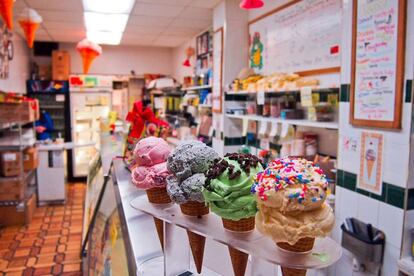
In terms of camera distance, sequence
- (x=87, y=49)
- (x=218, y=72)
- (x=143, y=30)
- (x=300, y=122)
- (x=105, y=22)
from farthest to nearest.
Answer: (x=143, y=30) < (x=105, y=22) < (x=87, y=49) < (x=218, y=72) < (x=300, y=122)

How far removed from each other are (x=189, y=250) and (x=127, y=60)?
803cm

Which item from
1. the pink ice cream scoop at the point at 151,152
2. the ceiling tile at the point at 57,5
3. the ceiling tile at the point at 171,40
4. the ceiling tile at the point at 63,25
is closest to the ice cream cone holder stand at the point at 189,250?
the pink ice cream scoop at the point at 151,152

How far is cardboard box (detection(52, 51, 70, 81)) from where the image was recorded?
26.0 ft

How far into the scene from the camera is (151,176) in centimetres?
139

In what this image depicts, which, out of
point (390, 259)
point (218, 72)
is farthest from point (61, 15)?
point (390, 259)

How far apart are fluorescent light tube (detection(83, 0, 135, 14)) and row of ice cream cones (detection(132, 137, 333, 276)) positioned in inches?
154

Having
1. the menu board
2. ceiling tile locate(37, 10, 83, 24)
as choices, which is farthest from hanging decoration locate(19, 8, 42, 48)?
the menu board

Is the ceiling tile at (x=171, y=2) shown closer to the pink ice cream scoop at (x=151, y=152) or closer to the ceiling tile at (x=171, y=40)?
the ceiling tile at (x=171, y=40)

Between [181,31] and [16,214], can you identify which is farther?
[181,31]

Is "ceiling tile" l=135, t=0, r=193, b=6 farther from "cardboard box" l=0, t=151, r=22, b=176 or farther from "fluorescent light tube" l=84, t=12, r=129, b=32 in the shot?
"cardboard box" l=0, t=151, r=22, b=176

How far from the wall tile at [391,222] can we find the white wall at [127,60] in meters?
7.43

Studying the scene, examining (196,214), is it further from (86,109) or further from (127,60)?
(127,60)

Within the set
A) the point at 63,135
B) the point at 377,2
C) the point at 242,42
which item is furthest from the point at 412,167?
the point at 63,135

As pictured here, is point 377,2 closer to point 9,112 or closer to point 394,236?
point 394,236
